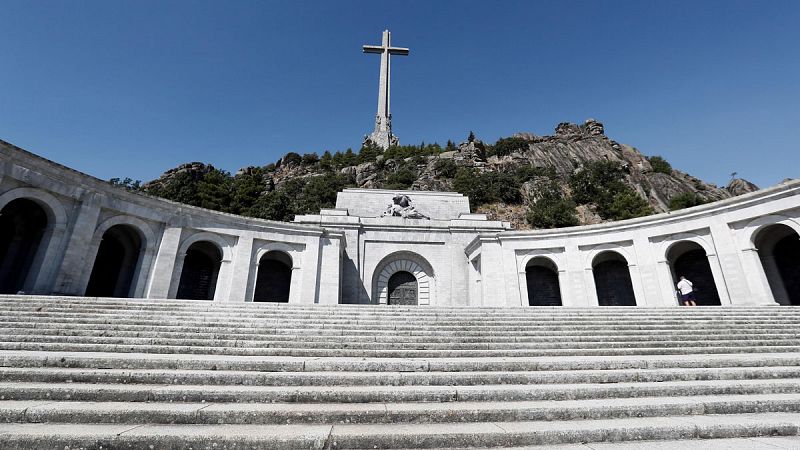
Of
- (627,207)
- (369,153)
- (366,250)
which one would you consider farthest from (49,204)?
(369,153)

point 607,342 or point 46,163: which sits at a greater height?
point 46,163

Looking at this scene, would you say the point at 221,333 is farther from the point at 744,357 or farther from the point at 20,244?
the point at 20,244

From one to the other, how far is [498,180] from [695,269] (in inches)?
1633

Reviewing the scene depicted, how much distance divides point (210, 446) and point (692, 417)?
18.4ft

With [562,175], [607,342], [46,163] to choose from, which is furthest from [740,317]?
[562,175]

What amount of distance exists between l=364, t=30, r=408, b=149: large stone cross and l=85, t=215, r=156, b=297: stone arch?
2117 inches

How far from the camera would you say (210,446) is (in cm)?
352

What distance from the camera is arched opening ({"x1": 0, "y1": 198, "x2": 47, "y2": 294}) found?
14.4 metres

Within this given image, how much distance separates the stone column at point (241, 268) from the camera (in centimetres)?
1789

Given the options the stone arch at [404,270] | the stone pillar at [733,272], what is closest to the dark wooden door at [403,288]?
the stone arch at [404,270]

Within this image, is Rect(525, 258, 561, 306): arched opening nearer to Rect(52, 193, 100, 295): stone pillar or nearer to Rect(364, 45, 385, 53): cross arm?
Rect(52, 193, 100, 295): stone pillar

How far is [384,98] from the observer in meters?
66.2

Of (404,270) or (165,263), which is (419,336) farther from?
(404,270)

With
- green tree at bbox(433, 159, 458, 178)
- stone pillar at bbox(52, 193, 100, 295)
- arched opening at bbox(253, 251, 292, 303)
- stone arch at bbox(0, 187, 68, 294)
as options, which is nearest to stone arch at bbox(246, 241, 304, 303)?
arched opening at bbox(253, 251, 292, 303)
